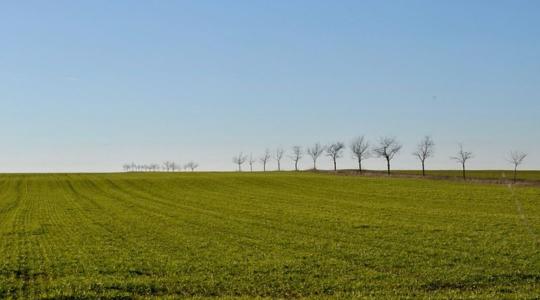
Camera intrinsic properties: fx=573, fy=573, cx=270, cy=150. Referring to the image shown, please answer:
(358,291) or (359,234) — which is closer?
(358,291)

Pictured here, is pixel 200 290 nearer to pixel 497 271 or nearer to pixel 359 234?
pixel 497 271

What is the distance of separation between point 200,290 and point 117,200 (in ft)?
208

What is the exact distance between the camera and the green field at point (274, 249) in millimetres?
22344

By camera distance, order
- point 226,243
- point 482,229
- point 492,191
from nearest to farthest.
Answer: point 226,243, point 482,229, point 492,191

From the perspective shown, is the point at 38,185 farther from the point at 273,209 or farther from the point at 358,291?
the point at 358,291

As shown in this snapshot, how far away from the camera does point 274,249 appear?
106ft

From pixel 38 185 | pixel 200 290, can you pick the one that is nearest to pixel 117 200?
pixel 38 185

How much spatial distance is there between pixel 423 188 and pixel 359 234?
5336 centimetres

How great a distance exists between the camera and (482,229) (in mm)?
41656

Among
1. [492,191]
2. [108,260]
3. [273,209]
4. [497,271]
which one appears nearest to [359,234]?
[497,271]

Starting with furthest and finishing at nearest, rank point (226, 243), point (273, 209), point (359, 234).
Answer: point (273, 209) < point (359, 234) < point (226, 243)

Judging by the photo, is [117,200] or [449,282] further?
[117,200]

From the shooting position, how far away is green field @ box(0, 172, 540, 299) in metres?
22.3

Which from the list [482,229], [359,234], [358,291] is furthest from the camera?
[482,229]
